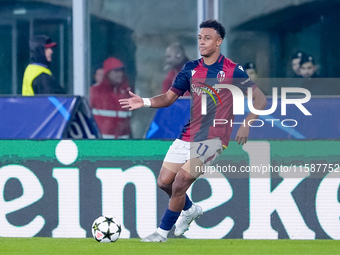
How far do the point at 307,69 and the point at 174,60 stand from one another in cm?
166

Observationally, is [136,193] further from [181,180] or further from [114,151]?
[181,180]

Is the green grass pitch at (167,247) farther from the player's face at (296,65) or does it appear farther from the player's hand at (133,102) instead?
the player's face at (296,65)

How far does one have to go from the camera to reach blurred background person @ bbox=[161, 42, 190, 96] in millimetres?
11430

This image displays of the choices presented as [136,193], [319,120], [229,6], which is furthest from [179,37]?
[136,193]

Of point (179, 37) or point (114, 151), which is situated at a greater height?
point (179, 37)

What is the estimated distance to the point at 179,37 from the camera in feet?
38.9

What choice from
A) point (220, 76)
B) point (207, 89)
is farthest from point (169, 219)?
point (220, 76)

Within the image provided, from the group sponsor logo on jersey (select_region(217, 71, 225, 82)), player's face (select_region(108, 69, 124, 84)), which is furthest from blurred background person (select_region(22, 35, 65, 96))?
sponsor logo on jersey (select_region(217, 71, 225, 82))

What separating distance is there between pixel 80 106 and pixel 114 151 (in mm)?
1705

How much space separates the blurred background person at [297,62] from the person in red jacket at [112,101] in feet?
7.01

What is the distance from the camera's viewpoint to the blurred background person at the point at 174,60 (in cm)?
1143

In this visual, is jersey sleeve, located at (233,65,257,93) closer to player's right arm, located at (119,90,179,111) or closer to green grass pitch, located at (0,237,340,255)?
player's right arm, located at (119,90,179,111)

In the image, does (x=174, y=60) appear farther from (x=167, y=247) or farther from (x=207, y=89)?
(x=167, y=247)

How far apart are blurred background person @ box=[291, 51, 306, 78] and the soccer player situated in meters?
3.04
